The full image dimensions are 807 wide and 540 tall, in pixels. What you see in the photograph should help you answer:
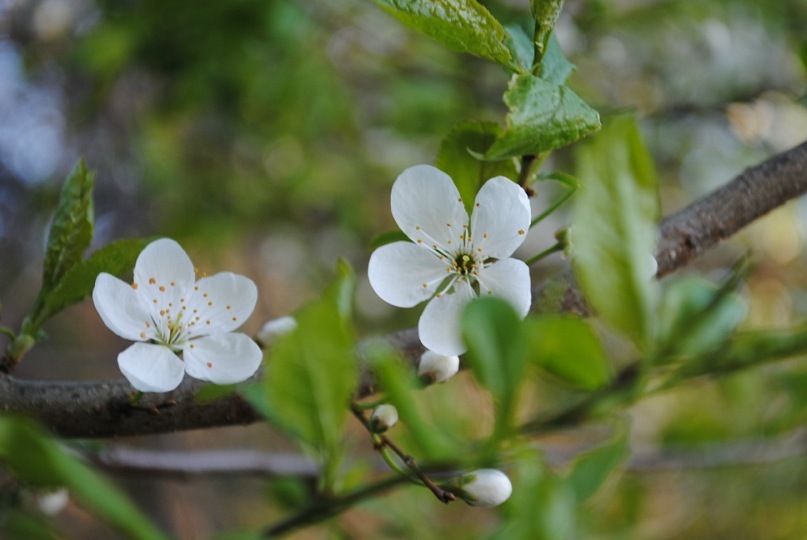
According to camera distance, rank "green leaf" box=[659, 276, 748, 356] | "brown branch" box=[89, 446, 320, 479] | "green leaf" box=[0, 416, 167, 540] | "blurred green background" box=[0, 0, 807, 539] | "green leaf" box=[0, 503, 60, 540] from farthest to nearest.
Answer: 1. "blurred green background" box=[0, 0, 807, 539]
2. "brown branch" box=[89, 446, 320, 479]
3. "green leaf" box=[0, 503, 60, 540]
4. "green leaf" box=[659, 276, 748, 356]
5. "green leaf" box=[0, 416, 167, 540]

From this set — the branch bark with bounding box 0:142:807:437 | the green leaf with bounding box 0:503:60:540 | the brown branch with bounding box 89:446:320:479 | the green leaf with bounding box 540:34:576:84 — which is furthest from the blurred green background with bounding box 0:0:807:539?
the green leaf with bounding box 540:34:576:84

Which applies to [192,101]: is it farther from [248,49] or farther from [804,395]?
[804,395]

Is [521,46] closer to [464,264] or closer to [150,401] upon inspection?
[464,264]

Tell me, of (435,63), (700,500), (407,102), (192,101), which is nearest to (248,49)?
(192,101)

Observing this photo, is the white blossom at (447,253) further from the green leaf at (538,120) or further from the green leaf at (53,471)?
the green leaf at (53,471)

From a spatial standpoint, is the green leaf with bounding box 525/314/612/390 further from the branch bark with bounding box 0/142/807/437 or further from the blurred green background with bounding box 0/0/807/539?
the blurred green background with bounding box 0/0/807/539

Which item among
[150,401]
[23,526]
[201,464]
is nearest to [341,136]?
[201,464]
